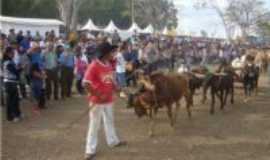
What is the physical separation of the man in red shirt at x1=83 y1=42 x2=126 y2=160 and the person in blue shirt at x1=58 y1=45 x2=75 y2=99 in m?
7.49

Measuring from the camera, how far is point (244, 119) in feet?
43.1

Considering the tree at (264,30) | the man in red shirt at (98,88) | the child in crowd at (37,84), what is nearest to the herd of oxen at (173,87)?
the man in red shirt at (98,88)

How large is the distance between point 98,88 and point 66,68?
25.6 feet

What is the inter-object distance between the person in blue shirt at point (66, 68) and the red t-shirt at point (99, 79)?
7.53 meters

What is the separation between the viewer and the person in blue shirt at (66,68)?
53.9ft

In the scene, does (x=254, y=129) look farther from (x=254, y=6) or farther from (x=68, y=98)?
(x=254, y=6)

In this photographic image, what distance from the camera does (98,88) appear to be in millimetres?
8891

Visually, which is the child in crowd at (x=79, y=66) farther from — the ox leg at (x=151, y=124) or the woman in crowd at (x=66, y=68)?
the ox leg at (x=151, y=124)

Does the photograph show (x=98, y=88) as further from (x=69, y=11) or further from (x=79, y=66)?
(x=69, y=11)

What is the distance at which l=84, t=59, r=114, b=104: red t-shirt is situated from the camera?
29.0 feet

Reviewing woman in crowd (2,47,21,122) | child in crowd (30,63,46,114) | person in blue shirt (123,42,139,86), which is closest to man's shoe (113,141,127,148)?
woman in crowd (2,47,21,122)

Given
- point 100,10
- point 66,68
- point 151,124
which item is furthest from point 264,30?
point 151,124

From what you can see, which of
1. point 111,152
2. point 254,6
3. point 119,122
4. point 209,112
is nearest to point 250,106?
point 209,112

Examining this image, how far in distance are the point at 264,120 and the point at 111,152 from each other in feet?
17.6
